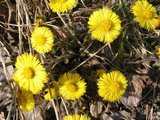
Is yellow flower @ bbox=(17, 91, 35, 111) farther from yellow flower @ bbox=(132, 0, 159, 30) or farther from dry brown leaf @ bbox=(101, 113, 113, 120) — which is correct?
yellow flower @ bbox=(132, 0, 159, 30)

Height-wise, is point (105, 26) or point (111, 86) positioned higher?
point (105, 26)

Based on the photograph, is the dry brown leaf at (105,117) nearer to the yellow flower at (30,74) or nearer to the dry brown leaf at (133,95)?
the dry brown leaf at (133,95)

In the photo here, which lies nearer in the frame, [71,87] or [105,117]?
[71,87]

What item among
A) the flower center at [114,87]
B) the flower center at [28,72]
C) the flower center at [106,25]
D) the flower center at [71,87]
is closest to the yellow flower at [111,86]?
the flower center at [114,87]

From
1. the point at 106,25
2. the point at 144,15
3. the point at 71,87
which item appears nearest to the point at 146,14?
the point at 144,15

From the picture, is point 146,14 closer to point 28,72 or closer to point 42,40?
point 42,40

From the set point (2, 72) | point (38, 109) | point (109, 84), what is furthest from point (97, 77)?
point (2, 72)

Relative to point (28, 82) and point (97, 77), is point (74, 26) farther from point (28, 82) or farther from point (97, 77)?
point (28, 82)
